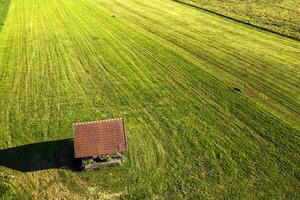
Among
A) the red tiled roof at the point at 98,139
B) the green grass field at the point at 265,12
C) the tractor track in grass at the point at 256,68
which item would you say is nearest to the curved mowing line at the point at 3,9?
the tractor track in grass at the point at 256,68

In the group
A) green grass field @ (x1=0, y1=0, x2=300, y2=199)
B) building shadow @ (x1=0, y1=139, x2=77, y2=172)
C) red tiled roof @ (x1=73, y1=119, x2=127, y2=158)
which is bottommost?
building shadow @ (x1=0, y1=139, x2=77, y2=172)


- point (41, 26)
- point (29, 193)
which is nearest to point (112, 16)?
point (41, 26)

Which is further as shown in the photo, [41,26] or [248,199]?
[41,26]

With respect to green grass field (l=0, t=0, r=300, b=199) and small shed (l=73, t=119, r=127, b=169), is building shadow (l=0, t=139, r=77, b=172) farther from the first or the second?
small shed (l=73, t=119, r=127, b=169)

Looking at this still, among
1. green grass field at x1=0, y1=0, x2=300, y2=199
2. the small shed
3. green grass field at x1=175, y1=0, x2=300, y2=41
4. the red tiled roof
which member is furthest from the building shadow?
green grass field at x1=175, y1=0, x2=300, y2=41

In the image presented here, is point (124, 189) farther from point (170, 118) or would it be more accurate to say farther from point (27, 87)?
point (27, 87)

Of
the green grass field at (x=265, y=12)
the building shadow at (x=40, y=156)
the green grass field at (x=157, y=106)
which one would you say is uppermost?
the green grass field at (x=265, y=12)

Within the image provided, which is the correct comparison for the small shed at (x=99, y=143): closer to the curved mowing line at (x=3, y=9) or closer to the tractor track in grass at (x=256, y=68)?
the tractor track in grass at (x=256, y=68)
